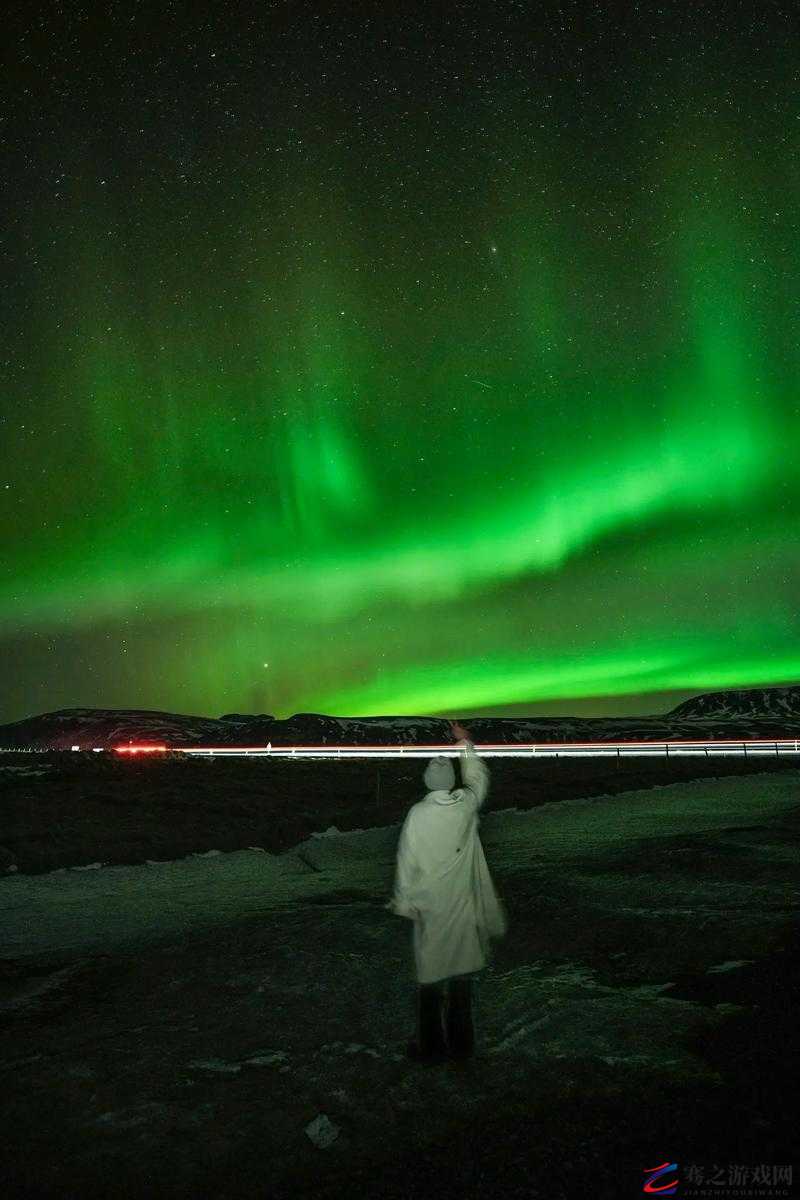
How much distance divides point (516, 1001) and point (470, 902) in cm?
176

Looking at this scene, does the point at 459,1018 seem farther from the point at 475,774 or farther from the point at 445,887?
Result: the point at 475,774

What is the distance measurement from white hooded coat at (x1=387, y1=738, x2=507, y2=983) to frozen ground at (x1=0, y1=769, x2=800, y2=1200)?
2.23 feet

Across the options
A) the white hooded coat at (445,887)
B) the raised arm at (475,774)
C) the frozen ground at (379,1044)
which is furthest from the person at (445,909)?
the frozen ground at (379,1044)

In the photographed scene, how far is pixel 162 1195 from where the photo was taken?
366 cm

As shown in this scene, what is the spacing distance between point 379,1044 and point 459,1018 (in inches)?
30.4

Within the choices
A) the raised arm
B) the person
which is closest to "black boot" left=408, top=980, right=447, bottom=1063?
the person

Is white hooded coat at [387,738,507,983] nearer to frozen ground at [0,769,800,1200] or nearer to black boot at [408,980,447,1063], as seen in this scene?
black boot at [408,980,447,1063]

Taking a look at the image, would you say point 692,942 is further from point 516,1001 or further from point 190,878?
point 190,878

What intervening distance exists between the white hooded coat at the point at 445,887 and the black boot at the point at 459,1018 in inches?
4.7

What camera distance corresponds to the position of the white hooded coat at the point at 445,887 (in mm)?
4949

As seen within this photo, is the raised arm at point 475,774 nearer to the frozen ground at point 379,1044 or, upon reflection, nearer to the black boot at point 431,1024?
the black boot at point 431,1024

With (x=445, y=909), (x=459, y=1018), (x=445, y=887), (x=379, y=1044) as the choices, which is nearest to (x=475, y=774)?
(x=445, y=887)

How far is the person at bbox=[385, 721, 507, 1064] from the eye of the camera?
16.3 feet

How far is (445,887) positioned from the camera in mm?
4996
